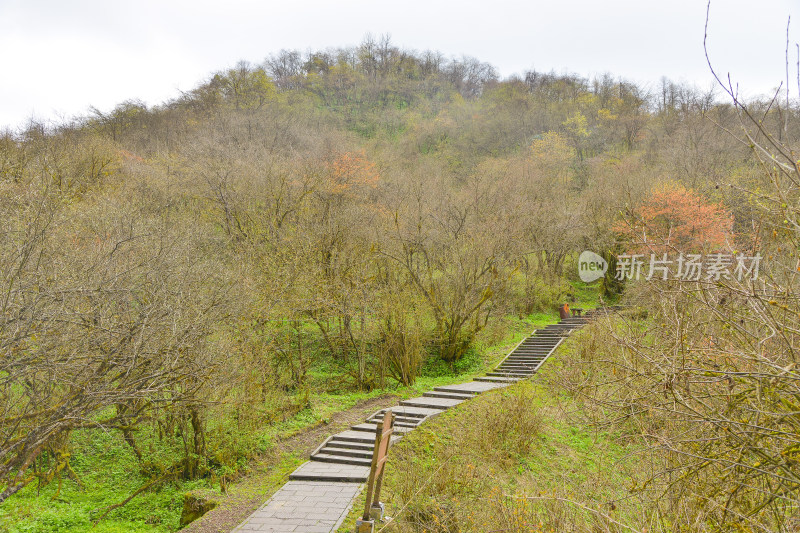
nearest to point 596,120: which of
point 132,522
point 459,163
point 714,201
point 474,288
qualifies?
point 459,163

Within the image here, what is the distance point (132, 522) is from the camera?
9.21 m

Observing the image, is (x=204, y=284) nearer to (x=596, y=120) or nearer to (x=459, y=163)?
(x=459, y=163)

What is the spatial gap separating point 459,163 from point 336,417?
111ft

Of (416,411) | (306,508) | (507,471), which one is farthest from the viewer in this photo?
(416,411)

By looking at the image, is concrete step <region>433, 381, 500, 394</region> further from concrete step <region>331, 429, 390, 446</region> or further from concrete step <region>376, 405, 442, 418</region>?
concrete step <region>331, 429, 390, 446</region>

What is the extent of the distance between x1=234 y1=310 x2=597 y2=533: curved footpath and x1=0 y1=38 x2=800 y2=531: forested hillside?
5.65 feet

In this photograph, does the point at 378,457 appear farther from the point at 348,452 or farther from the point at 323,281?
the point at 323,281

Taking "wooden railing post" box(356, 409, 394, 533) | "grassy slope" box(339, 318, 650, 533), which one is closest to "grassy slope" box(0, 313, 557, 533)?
"grassy slope" box(339, 318, 650, 533)

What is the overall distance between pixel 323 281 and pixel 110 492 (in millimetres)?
8377

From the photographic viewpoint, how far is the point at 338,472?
963cm

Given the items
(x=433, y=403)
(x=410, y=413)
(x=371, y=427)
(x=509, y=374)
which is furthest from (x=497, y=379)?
(x=371, y=427)

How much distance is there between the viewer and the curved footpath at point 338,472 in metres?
7.73

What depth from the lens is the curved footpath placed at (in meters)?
7.73

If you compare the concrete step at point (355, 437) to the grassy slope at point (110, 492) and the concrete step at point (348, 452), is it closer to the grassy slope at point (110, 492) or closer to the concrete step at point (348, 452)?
the concrete step at point (348, 452)
